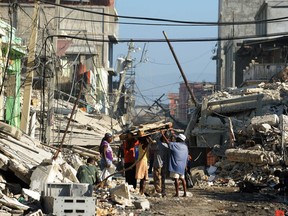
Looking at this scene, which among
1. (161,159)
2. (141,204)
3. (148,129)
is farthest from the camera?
(161,159)

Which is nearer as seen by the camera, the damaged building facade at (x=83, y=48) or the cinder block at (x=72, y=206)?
the cinder block at (x=72, y=206)

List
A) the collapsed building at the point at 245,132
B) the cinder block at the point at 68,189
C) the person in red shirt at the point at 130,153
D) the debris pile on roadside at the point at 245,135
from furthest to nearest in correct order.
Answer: the collapsed building at the point at 245,132, the debris pile on roadside at the point at 245,135, the person in red shirt at the point at 130,153, the cinder block at the point at 68,189

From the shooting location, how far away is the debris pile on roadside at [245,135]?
26.1 meters

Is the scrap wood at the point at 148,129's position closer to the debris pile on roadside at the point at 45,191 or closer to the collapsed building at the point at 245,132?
the debris pile on roadside at the point at 45,191

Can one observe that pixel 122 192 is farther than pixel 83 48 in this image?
No

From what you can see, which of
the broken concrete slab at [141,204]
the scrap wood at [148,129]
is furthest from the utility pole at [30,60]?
the broken concrete slab at [141,204]

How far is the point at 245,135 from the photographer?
2952 centimetres

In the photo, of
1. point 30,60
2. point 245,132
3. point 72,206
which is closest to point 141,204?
point 72,206

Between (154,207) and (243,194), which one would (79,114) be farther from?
(154,207)

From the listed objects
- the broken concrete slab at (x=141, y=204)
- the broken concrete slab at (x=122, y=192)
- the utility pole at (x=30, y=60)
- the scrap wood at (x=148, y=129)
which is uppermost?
the utility pole at (x=30, y=60)

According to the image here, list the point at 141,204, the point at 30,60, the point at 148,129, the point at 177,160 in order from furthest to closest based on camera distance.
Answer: the point at 30,60
the point at 177,160
the point at 148,129
the point at 141,204

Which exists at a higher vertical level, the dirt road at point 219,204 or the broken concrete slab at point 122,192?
the broken concrete slab at point 122,192

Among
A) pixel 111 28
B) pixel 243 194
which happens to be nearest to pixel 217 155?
pixel 243 194

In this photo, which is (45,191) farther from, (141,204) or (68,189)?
(141,204)
